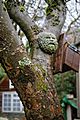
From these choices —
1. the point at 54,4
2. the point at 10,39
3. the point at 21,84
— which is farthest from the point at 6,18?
the point at 54,4

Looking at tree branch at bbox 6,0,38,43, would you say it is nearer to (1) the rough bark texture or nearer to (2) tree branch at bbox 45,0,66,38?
(2) tree branch at bbox 45,0,66,38

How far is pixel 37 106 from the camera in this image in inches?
78.2

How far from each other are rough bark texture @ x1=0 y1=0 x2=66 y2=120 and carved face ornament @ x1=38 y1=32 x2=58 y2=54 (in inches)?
17.4

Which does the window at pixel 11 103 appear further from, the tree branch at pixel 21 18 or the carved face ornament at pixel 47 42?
the carved face ornament at pixel 47 42

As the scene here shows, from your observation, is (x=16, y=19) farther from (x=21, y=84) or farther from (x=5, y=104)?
(x=5, y=104)

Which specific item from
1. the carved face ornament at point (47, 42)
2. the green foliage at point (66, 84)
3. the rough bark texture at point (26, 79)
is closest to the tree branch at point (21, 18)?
the carved face ornament at point (47, 42)

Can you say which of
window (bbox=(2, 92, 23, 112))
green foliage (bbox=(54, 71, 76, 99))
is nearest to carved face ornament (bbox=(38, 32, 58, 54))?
green foliage (bbox=(54, 71, 76, 99))

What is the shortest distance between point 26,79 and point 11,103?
14.9 metres

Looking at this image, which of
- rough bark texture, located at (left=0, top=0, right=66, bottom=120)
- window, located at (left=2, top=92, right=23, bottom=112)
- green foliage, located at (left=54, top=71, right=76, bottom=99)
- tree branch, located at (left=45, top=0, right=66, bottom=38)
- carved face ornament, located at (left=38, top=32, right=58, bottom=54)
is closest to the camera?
rough bark texture, located at (left=0, top=0, right=66, bottom=120)

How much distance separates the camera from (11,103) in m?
16.5

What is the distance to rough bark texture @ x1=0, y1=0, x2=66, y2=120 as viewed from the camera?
6.52 ft

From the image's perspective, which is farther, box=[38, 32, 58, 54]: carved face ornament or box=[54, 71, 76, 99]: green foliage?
box=[54, 71, 76, 99]: green foliage

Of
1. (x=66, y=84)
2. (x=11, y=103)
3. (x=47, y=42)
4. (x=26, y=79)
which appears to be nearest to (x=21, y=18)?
(x=47, y=42)

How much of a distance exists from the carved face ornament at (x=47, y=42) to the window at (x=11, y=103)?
45.2 ft
